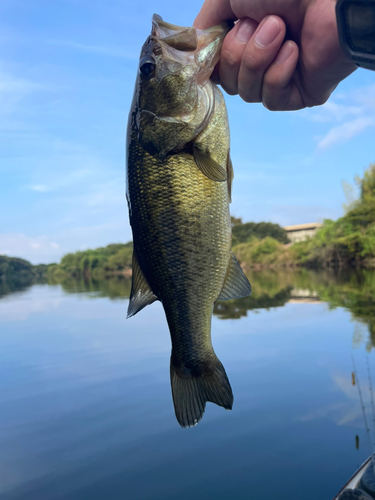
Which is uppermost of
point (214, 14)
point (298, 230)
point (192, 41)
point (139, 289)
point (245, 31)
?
point (298, 230)

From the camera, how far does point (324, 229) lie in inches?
2301

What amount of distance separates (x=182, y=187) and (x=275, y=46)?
39.1 inches

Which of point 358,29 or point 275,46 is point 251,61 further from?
point 358,29

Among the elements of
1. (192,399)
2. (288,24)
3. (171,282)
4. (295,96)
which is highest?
(288,24)

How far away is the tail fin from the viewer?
2062 millimetres

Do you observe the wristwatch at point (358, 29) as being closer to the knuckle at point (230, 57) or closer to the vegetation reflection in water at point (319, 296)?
the knuckle at point (230, 57)

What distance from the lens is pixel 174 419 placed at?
51.5ft

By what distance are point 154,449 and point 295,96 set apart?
1309 centimetres

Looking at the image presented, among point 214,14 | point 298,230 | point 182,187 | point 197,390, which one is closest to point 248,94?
point 214,14

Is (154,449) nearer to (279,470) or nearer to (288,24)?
(279,470)

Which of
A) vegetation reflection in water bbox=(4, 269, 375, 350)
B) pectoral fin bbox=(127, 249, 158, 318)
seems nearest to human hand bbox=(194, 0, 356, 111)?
pectoral fin bbox=(127, 249, 158, 318)

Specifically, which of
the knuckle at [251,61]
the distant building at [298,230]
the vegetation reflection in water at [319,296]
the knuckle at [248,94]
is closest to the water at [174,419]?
the vegetation reflection in water at [319,296]

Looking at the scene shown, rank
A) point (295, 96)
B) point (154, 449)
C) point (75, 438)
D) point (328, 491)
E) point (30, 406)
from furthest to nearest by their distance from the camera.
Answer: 1. point (30, 406)
2. point (75, 438)
3. point (154, 449)
4. point (328, 491)
5. point (295, 96)

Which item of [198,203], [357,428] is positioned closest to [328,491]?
[357,428]
